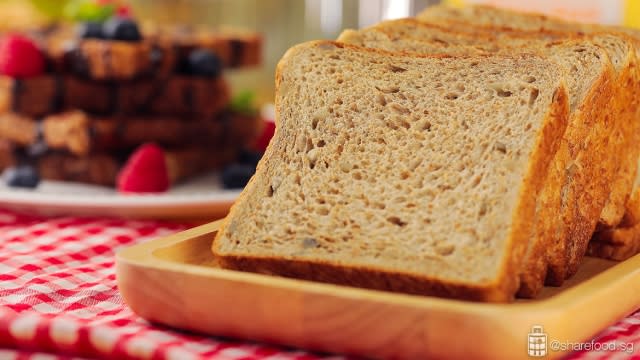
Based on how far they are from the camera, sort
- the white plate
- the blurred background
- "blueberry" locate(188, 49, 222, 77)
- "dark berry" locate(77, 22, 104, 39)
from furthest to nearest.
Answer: the blurred background, "blueberry" locate(188, 49, 222, 77), "dark berry" locate(77, 22, 104, 39), the white plate

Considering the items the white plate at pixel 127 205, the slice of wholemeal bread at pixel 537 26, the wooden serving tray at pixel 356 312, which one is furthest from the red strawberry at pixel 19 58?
the wooden serving tray at pixel 356 312

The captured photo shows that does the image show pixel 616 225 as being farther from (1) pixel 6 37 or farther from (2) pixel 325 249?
(1) pixel 6 37

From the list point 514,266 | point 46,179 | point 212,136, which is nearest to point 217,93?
point 212,136

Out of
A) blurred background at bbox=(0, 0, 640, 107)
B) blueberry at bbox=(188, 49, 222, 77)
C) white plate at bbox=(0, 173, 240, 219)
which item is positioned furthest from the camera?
blurred background at bbox=(0, 0, 640, 107)

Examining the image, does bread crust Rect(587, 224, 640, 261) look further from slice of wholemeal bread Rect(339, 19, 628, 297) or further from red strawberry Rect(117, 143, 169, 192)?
red strawberry Rect(117, 143, 169, 192)

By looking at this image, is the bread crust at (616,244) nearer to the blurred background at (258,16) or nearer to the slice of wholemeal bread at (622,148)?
the slice of wholemeal bread at (622,148)

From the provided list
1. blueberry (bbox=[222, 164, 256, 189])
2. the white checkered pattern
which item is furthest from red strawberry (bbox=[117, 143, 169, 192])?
the white checkered pattern
